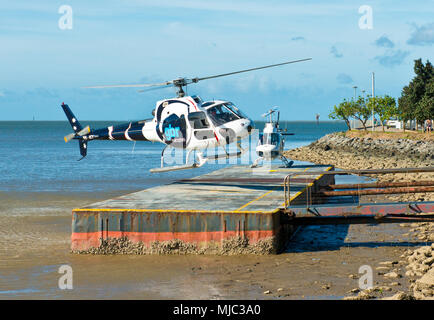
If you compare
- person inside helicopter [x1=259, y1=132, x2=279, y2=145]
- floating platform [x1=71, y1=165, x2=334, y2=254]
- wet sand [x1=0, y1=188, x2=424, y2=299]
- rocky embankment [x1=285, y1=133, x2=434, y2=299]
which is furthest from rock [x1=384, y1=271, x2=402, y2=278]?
person inside helicopter [x1=259, y1=132, x2=279, y2=145]

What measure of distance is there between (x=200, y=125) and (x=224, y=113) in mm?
1198

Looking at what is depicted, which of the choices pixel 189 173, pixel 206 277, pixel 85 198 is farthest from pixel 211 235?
pixel 189 173

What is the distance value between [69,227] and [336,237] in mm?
10241

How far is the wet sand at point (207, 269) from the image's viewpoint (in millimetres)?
14258

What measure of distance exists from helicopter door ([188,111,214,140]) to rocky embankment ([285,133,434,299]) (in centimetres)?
809

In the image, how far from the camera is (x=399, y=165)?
1802 inches

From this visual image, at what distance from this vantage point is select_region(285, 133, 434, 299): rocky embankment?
1341 centimetres

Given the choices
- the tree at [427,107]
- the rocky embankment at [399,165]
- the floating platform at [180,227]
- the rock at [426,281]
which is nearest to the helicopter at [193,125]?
the floating platform at [180,227]

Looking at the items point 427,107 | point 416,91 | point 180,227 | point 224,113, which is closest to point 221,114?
point 224,113

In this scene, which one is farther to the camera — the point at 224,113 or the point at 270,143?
the point at 270,143

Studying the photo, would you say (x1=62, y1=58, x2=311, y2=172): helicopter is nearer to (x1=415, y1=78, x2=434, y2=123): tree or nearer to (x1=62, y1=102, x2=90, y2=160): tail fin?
(x1=62, y1=102, x2=90, y2=160): tail fin

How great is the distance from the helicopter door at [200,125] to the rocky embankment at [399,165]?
26.6 ft

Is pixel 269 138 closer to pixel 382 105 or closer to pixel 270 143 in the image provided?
pixel 270 143
